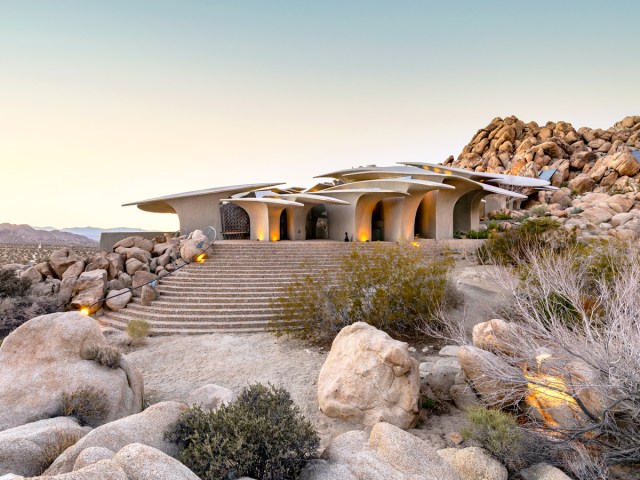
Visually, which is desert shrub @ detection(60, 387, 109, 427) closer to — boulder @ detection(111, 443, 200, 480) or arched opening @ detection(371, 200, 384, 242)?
boulder @ detection(111, 443, 200, 480)

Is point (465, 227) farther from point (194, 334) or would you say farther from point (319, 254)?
point (194, 334)

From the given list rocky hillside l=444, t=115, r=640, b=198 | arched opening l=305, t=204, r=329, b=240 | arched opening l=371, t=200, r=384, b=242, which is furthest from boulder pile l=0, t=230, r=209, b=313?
rocky hillside l=444, t=115, r=640, b=198

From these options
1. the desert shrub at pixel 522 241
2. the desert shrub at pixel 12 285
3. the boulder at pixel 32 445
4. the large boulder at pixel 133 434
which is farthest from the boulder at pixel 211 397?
the desert shrub at pixel 522 241

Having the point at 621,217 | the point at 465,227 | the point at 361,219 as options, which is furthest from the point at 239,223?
the point at 621,217

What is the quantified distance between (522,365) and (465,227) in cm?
2329

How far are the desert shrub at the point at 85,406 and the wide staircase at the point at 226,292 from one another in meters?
5.12

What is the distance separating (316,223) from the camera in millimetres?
27891

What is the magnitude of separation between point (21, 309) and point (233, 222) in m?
14.2

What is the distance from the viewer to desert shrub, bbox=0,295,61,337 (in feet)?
33.0

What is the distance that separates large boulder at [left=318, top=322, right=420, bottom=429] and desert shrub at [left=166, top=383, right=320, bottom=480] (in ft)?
4.73

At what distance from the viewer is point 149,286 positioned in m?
12.0

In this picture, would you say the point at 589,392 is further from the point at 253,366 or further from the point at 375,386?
the point at 253,366

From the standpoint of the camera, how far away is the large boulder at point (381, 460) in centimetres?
326

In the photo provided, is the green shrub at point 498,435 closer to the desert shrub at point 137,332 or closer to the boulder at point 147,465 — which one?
the boulder at point 147,465
